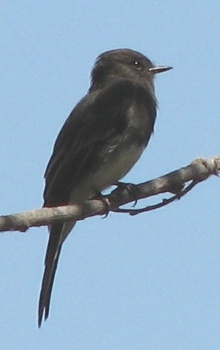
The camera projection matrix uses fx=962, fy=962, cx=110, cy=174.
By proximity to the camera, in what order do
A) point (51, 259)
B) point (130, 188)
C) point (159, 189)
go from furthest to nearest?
point (51, 259) → point (130, 188) → point (159, 189)

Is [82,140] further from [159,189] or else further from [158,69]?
[159,189]

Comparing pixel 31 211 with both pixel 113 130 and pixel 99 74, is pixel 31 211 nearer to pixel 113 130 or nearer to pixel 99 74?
pixel 113 130

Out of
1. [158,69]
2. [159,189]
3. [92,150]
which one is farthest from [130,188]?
[158,69]

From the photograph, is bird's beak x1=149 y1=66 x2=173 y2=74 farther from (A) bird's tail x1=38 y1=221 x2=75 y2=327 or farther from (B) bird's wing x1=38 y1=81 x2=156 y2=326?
(A) bird's tail x1=38 y1=221 x2=75 y2=327

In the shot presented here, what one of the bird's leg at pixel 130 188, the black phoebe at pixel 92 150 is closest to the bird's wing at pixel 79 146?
the black phoebe at pixel 92 150

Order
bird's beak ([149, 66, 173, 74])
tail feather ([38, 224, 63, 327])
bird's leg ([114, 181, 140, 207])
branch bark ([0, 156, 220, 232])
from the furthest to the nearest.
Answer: bird's beak ([149, 66, 173, 74]) < tail feather ([38, 224, 63, 327]) < bird's leg ([114, 181, 140, 207]) < branch bark ([0, 156, 220, 232])

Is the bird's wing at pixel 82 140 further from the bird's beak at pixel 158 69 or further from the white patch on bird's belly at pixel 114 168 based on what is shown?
the bird's beak at pixel 158 69

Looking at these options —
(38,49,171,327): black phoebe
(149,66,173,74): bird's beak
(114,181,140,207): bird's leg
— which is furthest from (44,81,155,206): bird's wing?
(149,66,173,74): bird's beak
